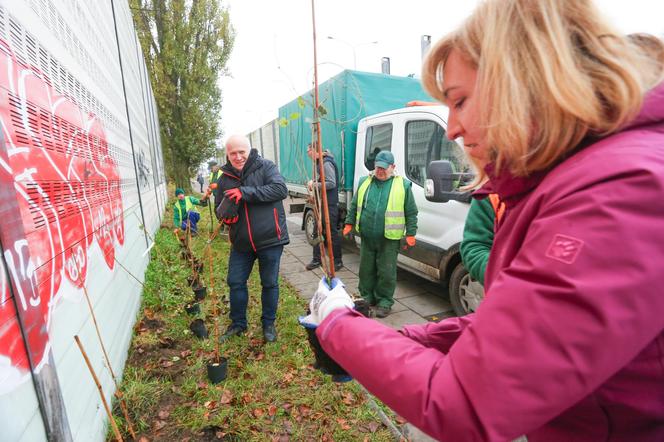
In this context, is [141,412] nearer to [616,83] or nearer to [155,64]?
[616,83]

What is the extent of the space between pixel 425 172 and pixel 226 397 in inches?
132

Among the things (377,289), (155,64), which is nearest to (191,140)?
(155,64)

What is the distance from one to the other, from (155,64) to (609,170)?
1794 cm

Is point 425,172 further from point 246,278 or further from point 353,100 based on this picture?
point 246,278

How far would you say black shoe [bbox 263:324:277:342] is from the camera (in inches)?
135

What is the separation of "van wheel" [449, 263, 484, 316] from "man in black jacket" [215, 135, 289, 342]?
6.54 feet

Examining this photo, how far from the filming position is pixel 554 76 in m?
0.62

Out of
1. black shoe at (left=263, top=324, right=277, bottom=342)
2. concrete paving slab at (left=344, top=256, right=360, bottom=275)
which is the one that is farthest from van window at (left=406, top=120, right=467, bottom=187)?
black shoe at (left=263, top=324, right=277, bottom=342)

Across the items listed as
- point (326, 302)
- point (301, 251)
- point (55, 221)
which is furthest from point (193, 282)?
point (326, 302)

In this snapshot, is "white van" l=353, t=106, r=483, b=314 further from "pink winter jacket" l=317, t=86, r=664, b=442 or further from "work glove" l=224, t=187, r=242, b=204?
"pink winter jacket" l=317, t=86, r=664, b=442

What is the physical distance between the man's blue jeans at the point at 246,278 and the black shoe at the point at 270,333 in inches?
1.6

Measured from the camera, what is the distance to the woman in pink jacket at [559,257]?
51 cm

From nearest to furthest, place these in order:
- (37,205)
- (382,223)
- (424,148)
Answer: (37,205) → (382,223) → (424,148)

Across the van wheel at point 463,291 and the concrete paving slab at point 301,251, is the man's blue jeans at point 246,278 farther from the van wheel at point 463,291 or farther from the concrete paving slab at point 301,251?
the concrete paving slab at point 301,251
